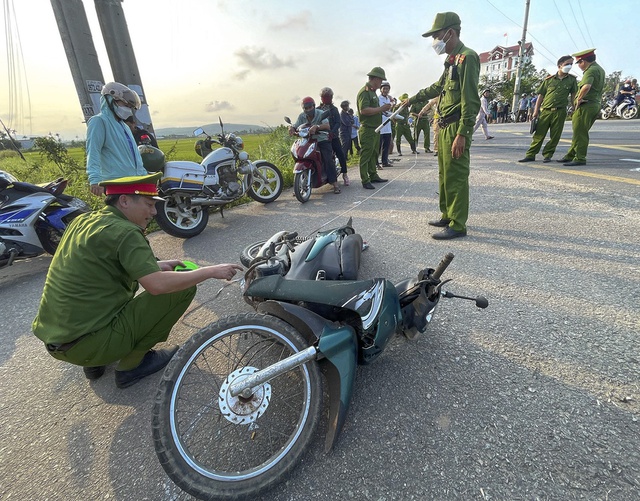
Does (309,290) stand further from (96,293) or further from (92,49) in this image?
(92,49)

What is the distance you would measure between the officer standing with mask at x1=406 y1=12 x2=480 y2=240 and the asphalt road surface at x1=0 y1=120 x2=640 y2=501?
519mm

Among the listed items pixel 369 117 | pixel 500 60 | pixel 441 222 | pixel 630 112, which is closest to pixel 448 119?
pixel 441 222

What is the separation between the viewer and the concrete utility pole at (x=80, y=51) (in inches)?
161

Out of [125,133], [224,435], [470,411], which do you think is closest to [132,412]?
[224,435]

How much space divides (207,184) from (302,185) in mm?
1729

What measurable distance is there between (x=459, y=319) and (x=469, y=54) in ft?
8.72

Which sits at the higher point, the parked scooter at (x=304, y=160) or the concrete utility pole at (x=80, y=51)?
the concrete utility pole at (x=80, y=51)

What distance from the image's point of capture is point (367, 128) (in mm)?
5844

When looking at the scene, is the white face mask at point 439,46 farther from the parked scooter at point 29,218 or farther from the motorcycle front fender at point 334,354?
the parked scooter at point 29,218

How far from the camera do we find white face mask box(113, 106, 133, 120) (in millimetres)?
3193

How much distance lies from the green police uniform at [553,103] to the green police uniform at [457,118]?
4.49m

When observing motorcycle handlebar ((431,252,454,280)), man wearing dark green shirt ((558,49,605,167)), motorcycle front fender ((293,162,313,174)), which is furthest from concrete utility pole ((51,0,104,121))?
man wearing dark green shirt ((558,49,605,167))

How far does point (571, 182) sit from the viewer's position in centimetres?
529

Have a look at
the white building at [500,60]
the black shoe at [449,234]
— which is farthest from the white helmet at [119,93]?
the white building at [500,60]
